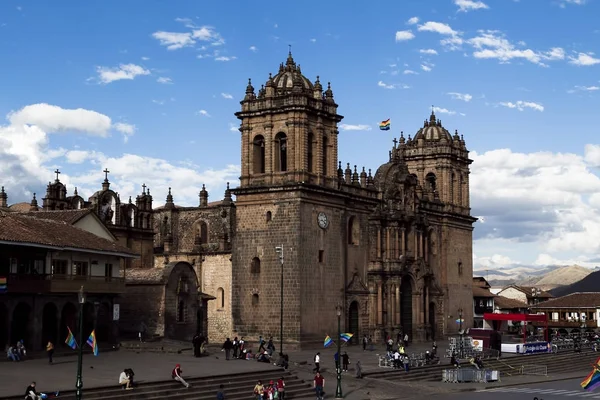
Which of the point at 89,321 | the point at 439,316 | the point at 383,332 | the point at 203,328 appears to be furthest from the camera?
the point at 439,316

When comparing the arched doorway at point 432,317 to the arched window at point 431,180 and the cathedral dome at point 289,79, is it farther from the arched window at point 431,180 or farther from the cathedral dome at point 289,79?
the cathedral dome at point 289,79

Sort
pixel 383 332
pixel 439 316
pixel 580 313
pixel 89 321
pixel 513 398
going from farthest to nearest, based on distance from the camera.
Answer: pixel 580 313
pixel 439 316
pixel 383 332
pixel 89 321
pixel 513 398

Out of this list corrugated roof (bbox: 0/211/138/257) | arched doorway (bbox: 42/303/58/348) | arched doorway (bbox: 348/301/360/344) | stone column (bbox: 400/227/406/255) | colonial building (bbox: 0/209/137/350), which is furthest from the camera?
stone column (bbox: 400/227/406/255)

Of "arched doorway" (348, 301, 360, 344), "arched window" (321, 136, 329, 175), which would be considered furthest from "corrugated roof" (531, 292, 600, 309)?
"arched window" (321, 136, 329, 175)

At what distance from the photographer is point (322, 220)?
193 ft

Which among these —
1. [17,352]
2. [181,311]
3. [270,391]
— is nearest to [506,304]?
[181,311]

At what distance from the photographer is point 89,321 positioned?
4869cm

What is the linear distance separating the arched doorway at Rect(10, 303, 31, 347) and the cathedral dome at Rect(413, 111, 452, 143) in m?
45.3

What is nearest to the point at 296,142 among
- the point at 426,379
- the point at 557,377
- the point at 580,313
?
the point at 426,379

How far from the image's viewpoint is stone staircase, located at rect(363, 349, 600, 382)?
1876 inches

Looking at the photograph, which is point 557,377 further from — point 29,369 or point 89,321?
point 29,369

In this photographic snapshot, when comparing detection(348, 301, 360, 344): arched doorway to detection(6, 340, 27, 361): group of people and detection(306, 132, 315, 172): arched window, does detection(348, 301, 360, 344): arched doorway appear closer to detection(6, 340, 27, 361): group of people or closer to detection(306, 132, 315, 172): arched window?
detection(306, 132, 315, 172): arched window

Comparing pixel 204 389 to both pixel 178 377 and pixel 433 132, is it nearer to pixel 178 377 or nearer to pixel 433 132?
pixel 178 377

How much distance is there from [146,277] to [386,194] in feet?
65.9
